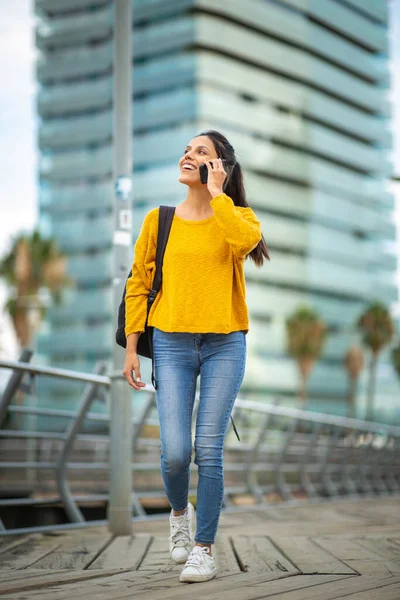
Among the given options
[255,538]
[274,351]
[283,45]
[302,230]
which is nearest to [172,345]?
[255,538]

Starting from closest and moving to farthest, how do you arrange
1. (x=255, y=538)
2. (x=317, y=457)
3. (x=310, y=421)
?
(x=255, y=538), (x=310, y=421), (x=317, y=457)

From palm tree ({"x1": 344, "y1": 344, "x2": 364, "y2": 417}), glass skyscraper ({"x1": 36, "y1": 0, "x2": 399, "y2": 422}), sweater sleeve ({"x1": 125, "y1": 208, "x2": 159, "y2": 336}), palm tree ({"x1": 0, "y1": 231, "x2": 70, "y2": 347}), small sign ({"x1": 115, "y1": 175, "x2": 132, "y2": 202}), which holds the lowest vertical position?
palm tree ({"x1": 344, "y1": 344, "x2": 364, "y2": 417})

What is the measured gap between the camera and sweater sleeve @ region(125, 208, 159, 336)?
13.4 feet

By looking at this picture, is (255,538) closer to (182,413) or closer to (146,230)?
(182,413)

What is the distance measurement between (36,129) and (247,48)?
20.9 m

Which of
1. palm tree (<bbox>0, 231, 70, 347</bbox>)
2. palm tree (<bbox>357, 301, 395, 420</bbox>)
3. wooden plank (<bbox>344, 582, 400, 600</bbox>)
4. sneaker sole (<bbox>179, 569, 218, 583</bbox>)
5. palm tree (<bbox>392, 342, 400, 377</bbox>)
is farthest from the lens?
palm tree (<bbox>392, 342, 400, 377</bbox>)

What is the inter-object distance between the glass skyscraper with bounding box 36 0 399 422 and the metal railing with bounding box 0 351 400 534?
6280 cm

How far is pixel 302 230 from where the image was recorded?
86625 mm

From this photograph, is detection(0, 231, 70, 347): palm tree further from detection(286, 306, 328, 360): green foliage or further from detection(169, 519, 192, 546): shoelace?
detection(169, 519, 192, 546): shoelace

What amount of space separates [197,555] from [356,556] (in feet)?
3.60

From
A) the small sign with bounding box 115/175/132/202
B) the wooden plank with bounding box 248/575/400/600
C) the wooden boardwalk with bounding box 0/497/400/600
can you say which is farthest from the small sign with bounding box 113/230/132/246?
the wooden plank with bounding box 248/575/400/600

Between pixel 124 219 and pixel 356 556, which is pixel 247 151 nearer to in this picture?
pixel 124 219

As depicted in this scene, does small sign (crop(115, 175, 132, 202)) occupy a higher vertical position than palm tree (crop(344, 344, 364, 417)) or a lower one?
higher

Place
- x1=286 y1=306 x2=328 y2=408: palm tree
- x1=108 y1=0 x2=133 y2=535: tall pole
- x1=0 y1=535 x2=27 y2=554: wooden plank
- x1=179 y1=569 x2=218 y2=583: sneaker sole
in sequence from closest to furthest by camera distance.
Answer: x1=179 y1=569 x2=218 y2=583: sneaker sole < x1=0 y1=535 x2=27 y2=554: wooden plank < x1=108 y1=0 x2=133 y2=535: tall pole < x1=286 y1=306 x2=328 y2=408: palm tree
